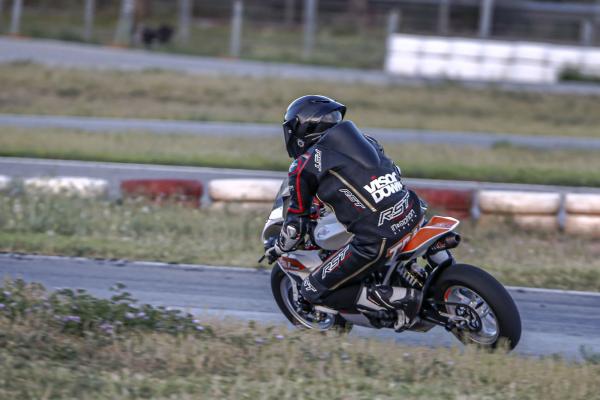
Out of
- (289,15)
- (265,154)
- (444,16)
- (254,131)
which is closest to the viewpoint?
(265,154)

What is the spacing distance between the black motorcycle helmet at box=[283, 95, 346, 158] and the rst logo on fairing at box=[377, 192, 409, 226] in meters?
0.66

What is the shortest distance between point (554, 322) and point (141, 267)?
368 cm

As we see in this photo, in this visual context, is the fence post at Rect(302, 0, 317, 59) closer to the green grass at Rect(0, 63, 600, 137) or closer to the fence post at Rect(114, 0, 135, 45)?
the green grass at Rect(0, 63, 600, 137)

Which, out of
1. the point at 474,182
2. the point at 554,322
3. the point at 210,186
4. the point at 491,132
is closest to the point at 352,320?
the point at 554,322

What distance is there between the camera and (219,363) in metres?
5.28

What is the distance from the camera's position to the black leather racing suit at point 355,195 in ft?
19.1

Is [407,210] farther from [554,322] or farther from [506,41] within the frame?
[506,41]

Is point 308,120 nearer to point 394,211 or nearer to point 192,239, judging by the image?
point 394,211

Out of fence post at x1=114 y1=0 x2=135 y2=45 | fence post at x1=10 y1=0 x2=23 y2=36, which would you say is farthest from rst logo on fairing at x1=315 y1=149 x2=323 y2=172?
fence post at x1=10 y1=0 x2=23 y2=36

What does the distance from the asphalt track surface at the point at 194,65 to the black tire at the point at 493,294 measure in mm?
17384

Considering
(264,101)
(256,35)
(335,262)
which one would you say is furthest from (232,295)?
(256,35)

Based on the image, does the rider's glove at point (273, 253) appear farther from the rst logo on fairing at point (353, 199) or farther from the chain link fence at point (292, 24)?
the chain link fence at point (292, 24)

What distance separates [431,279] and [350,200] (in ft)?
2.41

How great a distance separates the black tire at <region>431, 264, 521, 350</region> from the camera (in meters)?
5.66
